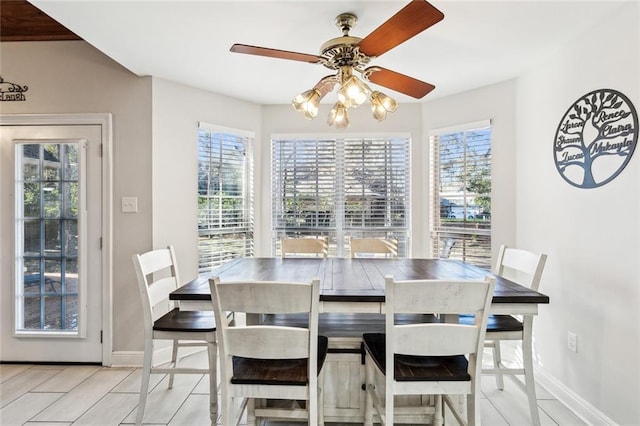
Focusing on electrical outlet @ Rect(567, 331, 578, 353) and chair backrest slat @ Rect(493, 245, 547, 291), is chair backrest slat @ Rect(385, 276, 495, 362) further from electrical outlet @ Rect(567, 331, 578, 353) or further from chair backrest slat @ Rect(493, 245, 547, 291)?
electrical outlet @ Rect(567, 331, 578, 353)

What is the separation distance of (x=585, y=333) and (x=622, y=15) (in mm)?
1864

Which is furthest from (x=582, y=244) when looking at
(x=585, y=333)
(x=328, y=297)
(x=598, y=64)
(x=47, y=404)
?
(x=47, y=404)

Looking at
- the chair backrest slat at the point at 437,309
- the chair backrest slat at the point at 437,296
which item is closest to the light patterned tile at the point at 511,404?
the chair backrest slat at the point at 437,309

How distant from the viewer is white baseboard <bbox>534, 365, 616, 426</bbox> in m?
1.81

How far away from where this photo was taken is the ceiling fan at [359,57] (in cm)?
131

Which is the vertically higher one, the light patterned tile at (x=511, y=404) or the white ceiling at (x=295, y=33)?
the white ceiling at (x=295, y=33)

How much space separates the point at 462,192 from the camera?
9.91 ft

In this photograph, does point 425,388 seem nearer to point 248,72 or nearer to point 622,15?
point 622,15

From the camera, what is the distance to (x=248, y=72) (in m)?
2.55

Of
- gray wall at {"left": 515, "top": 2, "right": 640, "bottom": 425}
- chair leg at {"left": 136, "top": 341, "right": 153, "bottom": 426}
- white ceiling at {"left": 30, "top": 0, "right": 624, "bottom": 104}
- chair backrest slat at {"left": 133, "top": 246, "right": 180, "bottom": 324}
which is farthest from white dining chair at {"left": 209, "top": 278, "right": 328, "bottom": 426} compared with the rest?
gray wall at {"left": 515, "top": 2, "right": 640, "bottom": 425}

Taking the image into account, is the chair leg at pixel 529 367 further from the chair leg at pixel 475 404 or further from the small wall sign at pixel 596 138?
the small wall sign at pixel 596 138

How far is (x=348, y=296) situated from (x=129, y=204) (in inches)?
81.9

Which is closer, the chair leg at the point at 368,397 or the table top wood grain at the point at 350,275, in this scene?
the table top wood grain at the point at 350,275

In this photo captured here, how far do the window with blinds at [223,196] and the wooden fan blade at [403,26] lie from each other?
6.30 ft
